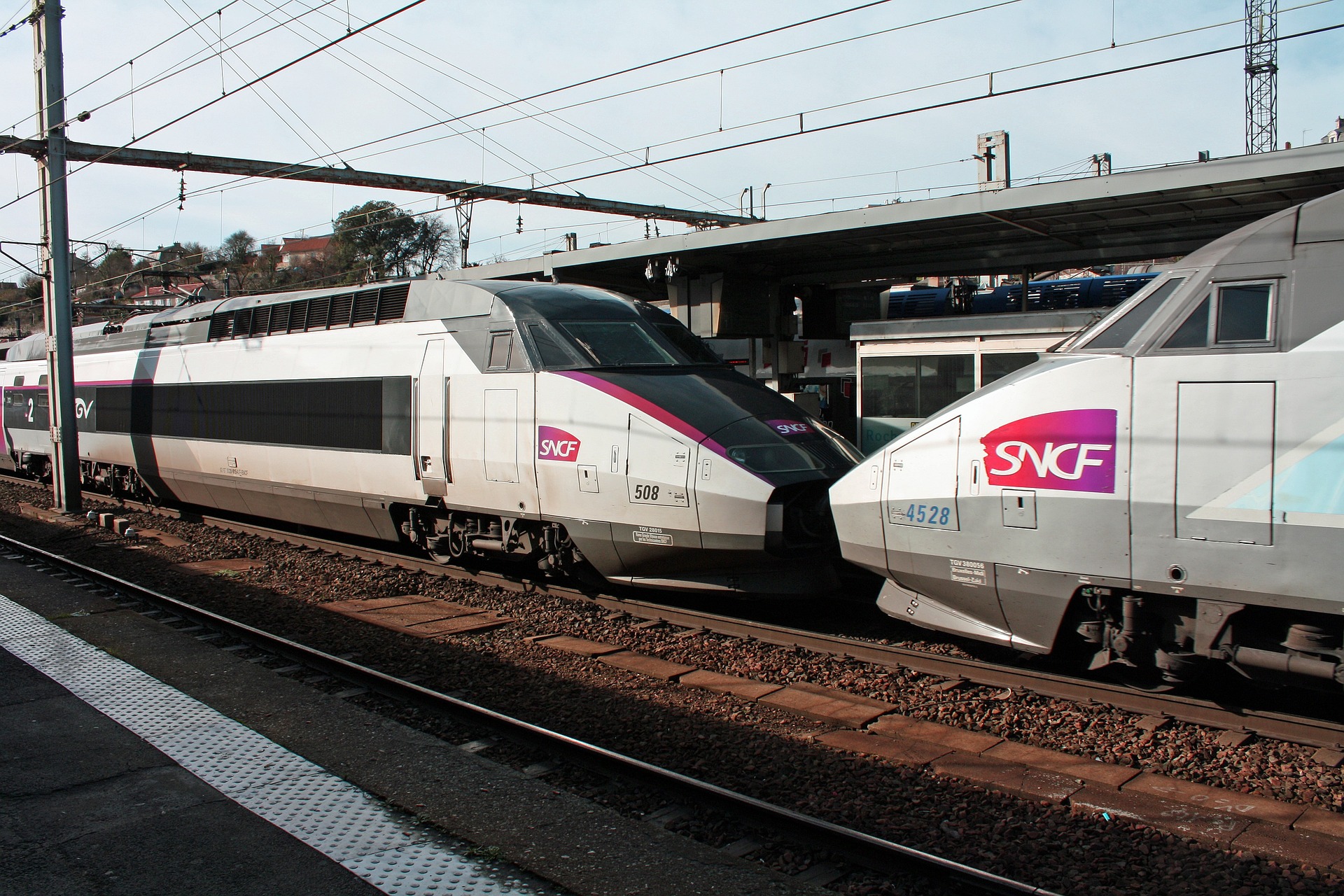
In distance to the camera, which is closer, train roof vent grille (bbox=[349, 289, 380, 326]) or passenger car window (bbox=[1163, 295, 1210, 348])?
passenger car window (bbox=[1163, 295, 1210, 348])

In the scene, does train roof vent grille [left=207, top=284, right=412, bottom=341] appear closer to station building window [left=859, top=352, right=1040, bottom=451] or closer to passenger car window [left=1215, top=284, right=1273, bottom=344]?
station building window [left=859, top=352, right=1040, bottom=451]

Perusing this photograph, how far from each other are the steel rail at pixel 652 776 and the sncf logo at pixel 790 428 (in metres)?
3.36

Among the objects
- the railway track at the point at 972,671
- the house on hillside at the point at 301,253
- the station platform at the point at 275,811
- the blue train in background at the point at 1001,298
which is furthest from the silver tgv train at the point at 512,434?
the house on hillside at the point at 301,253

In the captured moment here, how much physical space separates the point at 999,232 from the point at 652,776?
10.1 meters

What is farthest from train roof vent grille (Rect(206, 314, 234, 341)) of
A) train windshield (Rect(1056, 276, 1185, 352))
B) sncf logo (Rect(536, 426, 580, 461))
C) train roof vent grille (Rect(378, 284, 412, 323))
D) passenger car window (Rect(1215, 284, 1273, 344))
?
passenger car window (Rect(1215, 284, 1273, 344))

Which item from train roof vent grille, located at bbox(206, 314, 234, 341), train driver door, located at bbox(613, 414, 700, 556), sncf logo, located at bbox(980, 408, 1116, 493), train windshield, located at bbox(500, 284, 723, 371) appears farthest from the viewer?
train roof vent grille, located at bbox(206, 314, 234, 341)

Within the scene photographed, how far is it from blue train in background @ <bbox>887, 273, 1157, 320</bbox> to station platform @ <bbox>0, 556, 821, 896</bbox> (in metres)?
10.6

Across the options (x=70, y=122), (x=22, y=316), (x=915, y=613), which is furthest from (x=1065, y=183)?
(x=22, y=316)

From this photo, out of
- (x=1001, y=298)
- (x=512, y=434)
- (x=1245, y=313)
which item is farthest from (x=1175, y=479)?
(x=1001, y=298)

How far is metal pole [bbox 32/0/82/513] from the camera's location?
1509cm

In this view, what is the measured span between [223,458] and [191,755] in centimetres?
911

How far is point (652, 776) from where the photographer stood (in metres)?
4.79

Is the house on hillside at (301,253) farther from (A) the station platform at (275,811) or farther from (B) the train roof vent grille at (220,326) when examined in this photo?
(A) the station platform at (275,811)

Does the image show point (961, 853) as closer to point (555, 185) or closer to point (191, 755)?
point (191, 755)
